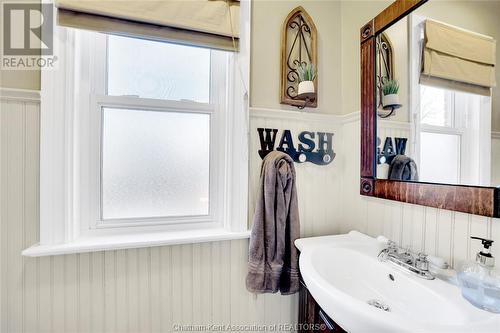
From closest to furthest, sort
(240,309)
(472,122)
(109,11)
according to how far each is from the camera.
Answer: (472,122) < (109,11) < (240,309)

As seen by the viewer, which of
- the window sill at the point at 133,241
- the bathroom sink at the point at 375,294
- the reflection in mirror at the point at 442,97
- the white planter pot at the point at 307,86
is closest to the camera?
the bathroom sink at the point at 375,294

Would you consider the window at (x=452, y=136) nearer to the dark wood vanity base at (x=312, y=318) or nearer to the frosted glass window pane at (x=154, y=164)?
the dark wood vanity base at (x=312, y=318)

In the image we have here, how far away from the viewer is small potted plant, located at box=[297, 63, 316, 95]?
3.65ft

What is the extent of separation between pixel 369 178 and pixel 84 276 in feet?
4.44

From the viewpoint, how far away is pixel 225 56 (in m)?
1.18

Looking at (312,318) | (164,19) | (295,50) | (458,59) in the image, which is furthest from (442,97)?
(164,19)

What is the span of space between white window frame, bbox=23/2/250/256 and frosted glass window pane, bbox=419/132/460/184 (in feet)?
2.43

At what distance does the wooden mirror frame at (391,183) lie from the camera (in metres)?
0.71

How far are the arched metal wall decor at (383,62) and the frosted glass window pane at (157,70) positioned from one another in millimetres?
829

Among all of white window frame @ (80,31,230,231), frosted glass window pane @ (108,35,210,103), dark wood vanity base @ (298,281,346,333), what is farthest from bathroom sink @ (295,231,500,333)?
frosted glass window pane @ (108,35,210,103)

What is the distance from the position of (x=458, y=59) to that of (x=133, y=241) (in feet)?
4.62

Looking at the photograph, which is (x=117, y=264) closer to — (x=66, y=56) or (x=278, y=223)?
(x=278, y=223)

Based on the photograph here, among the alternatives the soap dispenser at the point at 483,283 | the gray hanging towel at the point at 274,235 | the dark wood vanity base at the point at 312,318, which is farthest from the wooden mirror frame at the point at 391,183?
the dark wood vanity base at the point at 312,318

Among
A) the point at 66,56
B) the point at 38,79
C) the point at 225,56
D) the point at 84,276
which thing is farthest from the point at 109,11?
the point at 84,276
